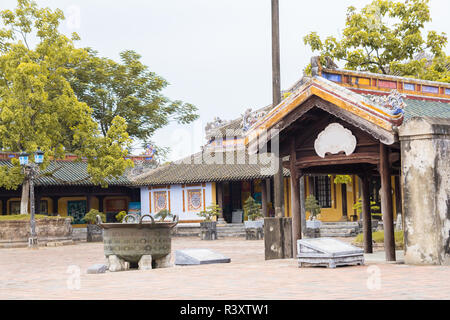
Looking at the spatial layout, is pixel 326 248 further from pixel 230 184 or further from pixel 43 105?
pixel 230 184

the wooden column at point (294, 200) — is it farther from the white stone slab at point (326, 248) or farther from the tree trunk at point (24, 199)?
the tree trunk at point (24, 199)

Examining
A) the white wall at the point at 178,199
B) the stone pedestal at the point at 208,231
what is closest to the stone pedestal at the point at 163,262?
the stone pedestal at the point at 208,231

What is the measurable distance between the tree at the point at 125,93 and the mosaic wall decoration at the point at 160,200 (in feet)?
20.3

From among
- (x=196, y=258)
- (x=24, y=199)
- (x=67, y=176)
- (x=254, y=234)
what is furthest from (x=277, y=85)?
(x=67, y=176)

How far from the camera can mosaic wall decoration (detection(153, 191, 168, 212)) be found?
38.4 metres

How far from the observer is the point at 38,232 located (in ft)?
96.4

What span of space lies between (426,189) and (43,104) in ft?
73.3

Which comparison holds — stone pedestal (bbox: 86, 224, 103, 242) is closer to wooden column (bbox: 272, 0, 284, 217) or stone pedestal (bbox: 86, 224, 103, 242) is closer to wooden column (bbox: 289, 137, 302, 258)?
wooden column (bbox: 272, 0, 284, 217)

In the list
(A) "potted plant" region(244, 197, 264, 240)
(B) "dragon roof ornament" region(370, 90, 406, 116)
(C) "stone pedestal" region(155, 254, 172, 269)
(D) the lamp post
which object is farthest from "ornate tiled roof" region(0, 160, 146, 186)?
(B) "dragon roof ornament" region(370, 90, 406, 116)
